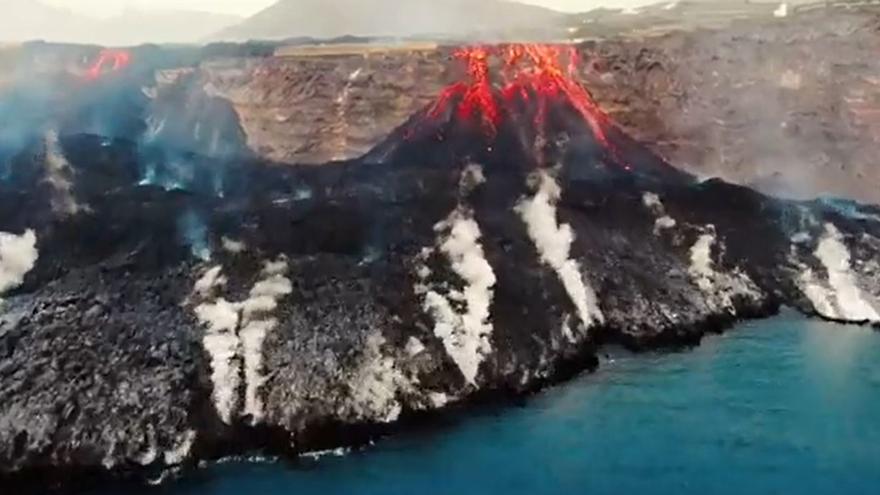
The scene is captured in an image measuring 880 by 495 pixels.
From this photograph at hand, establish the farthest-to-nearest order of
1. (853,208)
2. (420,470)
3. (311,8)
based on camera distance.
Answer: (311,8), (853,208), (420,470)

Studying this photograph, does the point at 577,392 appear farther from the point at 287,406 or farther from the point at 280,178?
the point at 280,178

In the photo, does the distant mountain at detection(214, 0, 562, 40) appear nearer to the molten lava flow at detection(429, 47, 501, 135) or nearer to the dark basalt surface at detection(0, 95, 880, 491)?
the molten lava flow at detection(429, 47, 501, 135)

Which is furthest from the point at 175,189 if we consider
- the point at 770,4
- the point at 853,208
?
the point at 770,4

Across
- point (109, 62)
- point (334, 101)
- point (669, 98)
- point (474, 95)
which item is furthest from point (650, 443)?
point (109, 62)

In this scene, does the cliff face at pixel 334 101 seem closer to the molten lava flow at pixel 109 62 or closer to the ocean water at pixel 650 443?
the molten lava flow at pixel 109 62

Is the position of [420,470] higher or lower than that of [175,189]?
lower

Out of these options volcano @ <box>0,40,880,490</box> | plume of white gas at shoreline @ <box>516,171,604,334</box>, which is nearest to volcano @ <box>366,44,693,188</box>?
volcano @ <box>0,40,880,490</box>

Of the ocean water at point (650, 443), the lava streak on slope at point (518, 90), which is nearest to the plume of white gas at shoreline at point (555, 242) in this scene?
the ocean water at point (650, 443)
